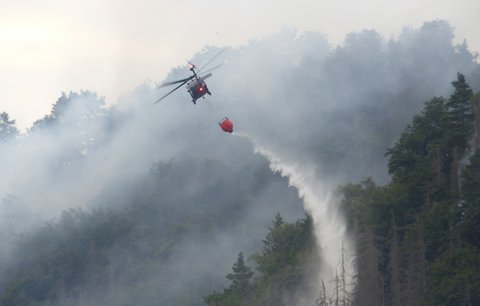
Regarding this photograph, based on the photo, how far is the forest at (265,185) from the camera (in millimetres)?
79250

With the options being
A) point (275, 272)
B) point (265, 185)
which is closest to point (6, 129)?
point (265, 185)

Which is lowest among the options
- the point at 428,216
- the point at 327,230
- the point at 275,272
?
the point at 428,216

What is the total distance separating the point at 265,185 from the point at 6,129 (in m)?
43.7

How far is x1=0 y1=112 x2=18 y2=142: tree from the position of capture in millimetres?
154875

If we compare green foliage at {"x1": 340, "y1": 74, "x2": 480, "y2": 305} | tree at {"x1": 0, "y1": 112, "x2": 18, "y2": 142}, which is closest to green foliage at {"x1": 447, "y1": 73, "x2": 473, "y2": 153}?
green foliage at {"x1": 340, "y1": 74, "x2": 480, "y2": 305}

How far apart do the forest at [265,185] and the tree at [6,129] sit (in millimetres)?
263

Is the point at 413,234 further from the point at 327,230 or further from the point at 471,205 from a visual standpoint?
the point at 327,230

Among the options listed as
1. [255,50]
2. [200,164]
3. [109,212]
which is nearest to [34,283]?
[109,212]

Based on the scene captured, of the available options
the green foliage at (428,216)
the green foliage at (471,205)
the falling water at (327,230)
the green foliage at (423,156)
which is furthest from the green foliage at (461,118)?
the falling water at (327,230)

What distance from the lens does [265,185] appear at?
5079 inches

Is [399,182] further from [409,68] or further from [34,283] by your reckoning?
[409,68]

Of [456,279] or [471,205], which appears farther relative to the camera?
[471,205]

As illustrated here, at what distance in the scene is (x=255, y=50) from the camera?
164125 millimetres

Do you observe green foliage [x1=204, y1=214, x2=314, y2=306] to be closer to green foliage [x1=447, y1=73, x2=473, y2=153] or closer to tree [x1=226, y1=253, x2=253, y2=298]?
tree [x1=226, y1=253, x2=253, y2=298]
